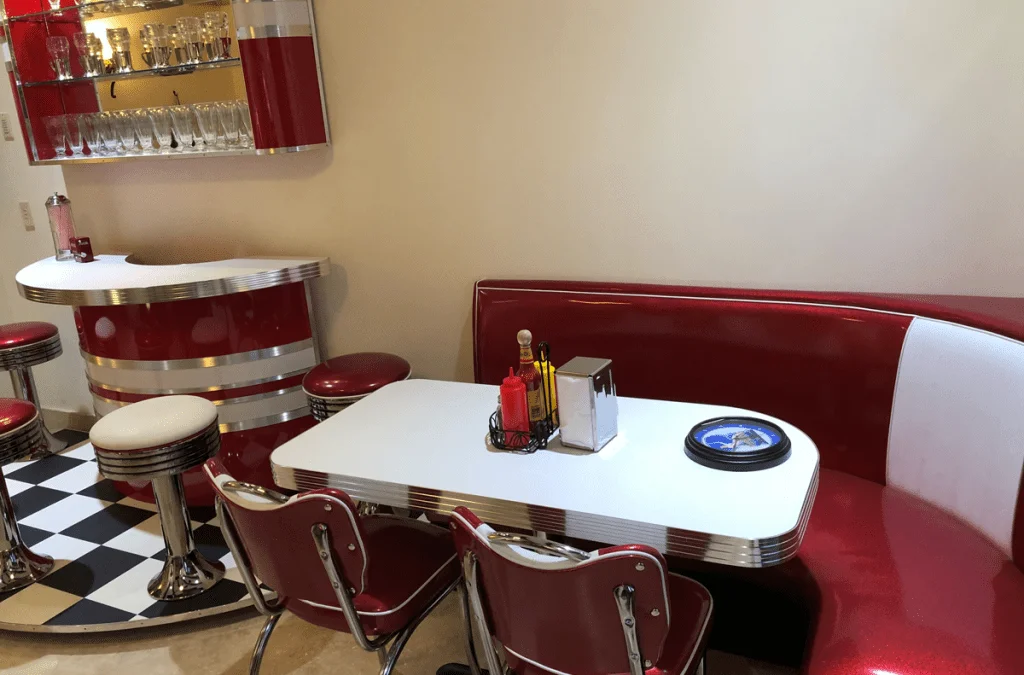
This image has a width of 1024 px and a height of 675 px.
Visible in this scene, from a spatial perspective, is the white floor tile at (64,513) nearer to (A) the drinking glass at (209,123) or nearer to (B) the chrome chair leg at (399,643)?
(A) the drinking glass at (209,123)

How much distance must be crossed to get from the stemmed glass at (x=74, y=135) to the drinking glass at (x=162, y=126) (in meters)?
0.52

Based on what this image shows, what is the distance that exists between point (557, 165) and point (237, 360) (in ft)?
5.40

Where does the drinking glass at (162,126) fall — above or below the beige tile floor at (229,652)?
above

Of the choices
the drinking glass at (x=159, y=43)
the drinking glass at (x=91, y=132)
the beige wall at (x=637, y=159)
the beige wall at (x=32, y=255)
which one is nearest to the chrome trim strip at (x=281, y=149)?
the beige wall at (x=637, y=159)

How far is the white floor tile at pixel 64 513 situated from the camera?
3662 mm

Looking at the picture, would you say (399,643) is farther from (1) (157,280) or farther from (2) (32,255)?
(2) (32,255)

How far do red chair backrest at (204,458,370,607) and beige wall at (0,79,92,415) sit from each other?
134 inches

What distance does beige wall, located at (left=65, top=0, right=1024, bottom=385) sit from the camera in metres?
2.54

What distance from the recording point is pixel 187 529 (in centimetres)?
311

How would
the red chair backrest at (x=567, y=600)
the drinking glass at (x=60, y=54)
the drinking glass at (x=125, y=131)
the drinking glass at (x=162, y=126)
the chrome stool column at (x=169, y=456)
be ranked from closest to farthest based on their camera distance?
the red chair backrest at (x=567, y=600)
the chrome stool column at (x=169, y=456)
the drinking glass at (x=162, y=126)
the drinking glass at (x=125, y=131)
the drinking glass at (x=60, y=54)

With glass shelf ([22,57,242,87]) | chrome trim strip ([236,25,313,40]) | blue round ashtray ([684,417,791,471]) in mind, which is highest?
chrome trim strip ([236,25,313,40])

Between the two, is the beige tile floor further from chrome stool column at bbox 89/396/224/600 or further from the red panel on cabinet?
the red panel on cabinet

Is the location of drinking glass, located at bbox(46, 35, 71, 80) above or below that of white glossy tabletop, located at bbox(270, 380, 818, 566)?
above

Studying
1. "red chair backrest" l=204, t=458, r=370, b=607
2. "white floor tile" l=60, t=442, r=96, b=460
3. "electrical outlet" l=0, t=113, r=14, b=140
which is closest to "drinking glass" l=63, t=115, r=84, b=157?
"electrical outlet" l=0, t=113, r=14, b=140
